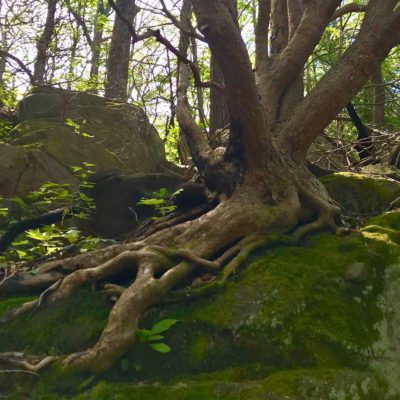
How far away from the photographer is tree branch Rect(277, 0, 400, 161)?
4965 millimetres

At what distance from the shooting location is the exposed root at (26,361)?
2.91 m

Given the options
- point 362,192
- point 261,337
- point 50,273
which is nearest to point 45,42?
point 50,273

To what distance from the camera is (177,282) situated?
3502mm

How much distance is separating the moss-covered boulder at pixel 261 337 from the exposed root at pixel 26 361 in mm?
50

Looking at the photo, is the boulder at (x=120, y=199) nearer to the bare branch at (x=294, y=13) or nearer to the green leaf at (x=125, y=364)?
the bare branch at (x=294, y=13)

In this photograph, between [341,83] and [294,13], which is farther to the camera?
[294,13]

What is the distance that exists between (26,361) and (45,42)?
21.1ft

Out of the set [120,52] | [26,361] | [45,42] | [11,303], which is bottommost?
[26,361]

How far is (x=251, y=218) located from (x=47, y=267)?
71.5 inches

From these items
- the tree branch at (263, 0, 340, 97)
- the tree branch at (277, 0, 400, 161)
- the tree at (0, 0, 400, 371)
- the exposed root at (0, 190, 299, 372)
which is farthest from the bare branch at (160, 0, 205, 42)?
the exposed root at (0, 190, 299, 372)

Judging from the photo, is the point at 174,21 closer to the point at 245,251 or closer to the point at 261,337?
the point at 245,251

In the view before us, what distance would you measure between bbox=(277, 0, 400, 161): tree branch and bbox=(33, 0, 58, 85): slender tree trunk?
10.3 ft

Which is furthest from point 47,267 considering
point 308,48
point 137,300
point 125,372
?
point 308,48

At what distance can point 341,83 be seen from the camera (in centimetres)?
497
